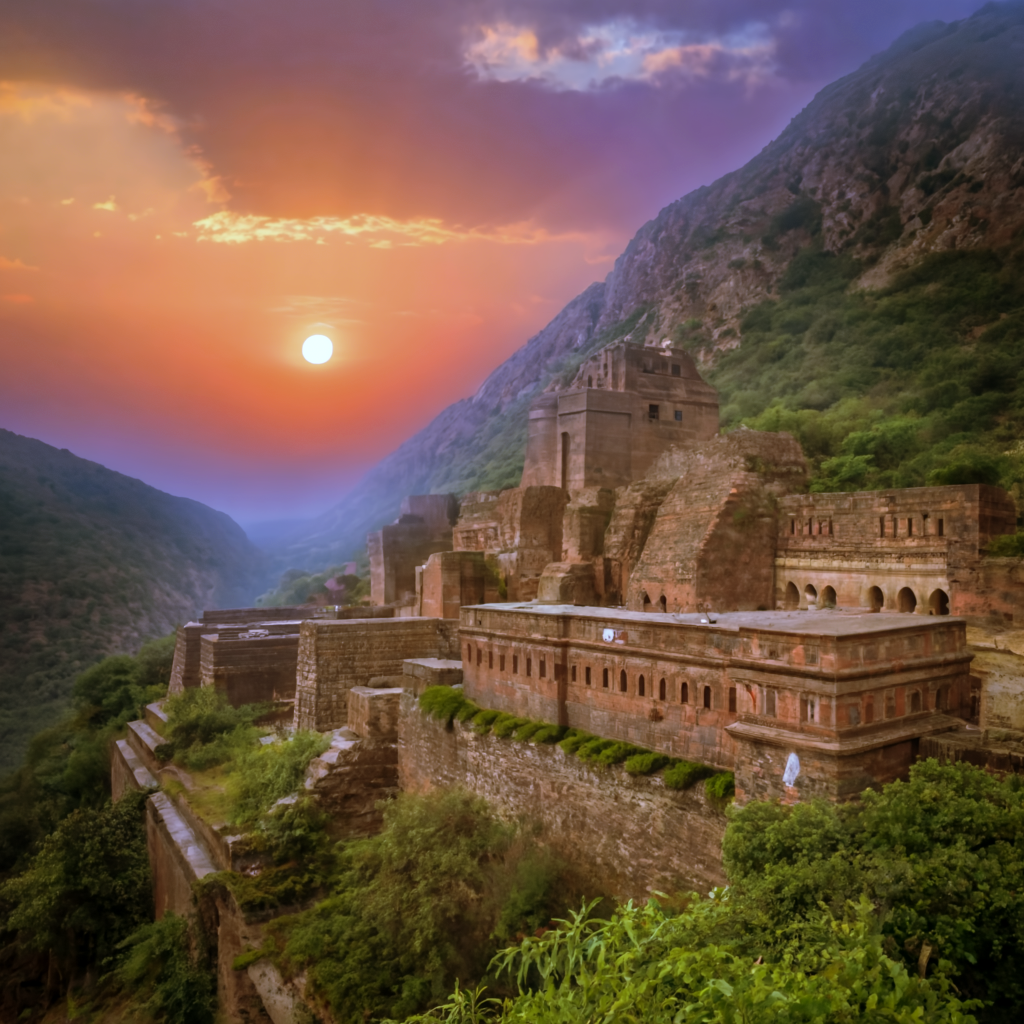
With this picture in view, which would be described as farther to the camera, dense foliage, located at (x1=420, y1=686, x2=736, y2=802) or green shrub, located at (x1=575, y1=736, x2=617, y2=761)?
green shrub, located at (x1=575, y1=736, x2=617, y2=761)

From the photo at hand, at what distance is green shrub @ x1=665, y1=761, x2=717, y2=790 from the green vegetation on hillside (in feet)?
34.7

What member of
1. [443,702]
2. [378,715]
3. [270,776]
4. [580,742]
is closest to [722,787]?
[580,742]

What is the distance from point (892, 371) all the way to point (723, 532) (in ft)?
102

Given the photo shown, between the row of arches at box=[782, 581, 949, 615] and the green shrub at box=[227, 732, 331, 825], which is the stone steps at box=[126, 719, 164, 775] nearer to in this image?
Result: the green shrub at box=[227, 732, 331, 825]

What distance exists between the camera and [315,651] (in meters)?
21.2

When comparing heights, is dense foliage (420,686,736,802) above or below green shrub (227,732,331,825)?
above

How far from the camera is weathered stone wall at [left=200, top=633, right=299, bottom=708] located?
80.8ft

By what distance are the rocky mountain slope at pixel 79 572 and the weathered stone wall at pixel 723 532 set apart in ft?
143

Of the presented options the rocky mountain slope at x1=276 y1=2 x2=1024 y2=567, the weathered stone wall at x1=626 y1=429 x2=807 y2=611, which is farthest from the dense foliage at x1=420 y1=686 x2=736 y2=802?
the rocky mountain slope at x1=276 y1=2 x2=1024 y2=567

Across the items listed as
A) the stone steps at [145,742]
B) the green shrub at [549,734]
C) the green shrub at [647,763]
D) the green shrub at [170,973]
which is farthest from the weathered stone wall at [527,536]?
the green shrub at [170,973]

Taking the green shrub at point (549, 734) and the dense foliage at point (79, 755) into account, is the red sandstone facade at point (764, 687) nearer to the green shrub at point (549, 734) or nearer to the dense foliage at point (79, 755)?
the green shrub at point (549, 734)

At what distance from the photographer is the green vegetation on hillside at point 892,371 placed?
24.9 m

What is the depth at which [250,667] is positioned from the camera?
2506 centimetres

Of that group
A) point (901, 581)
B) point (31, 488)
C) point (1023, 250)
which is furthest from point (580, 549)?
point (31, 488)
